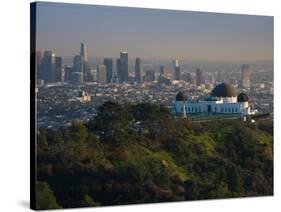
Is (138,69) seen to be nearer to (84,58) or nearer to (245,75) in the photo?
(84,58)

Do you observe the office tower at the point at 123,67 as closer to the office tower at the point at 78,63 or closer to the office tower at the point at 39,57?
the office tower at the point at 78,63

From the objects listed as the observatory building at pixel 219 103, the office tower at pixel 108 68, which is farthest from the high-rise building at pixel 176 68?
the office tower at pixel 108 68

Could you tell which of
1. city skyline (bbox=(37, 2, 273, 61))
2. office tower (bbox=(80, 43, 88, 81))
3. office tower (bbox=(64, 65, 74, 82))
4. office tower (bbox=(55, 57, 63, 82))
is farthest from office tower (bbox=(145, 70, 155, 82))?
office tower (bbox=(55, 57, 63, 82))

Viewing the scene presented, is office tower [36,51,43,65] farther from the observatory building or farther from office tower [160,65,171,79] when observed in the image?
the observatory building

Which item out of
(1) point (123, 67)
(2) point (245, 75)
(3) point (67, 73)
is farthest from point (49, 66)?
(2) point (245, 75)

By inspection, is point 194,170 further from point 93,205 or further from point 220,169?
point 93,205

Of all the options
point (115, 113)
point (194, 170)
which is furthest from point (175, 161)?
point (115, 113)
